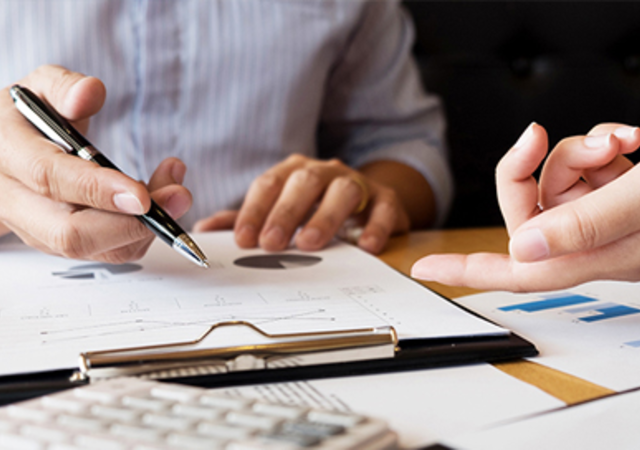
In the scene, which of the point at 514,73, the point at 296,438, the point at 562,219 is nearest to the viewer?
the point at 296,438

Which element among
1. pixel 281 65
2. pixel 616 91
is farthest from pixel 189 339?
pixel 616 91

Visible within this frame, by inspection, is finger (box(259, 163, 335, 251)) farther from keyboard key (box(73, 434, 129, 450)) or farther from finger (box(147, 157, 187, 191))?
keyboard key (box(73, 434, 129, 450))

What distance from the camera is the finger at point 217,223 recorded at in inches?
22.9

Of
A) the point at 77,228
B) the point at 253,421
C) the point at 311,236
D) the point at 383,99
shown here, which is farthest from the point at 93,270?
the point at 383,99

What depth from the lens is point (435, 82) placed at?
0.97m

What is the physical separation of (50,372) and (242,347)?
72mm

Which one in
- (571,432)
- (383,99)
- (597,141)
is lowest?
(571,432)

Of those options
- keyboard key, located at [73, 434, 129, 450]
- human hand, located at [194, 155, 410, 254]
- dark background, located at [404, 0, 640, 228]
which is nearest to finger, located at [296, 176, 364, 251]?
human hand, located at [194, 155, 410, 254]

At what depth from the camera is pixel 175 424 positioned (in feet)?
0.57

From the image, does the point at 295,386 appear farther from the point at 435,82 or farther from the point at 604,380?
the point at 435,82

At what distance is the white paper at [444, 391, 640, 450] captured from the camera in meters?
0.20

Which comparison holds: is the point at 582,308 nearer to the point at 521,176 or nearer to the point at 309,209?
the point at 521,176

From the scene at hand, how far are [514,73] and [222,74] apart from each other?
510mm

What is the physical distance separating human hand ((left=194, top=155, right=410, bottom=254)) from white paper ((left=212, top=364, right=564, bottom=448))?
254mm
